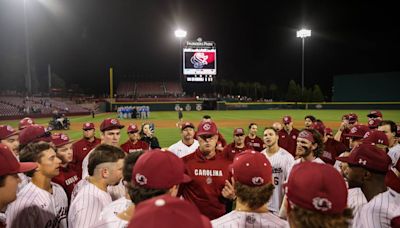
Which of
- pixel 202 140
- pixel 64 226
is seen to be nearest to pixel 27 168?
pixel 64 226

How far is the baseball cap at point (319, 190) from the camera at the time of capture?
1886mm

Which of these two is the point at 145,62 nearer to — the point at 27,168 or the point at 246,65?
the point at 246,65

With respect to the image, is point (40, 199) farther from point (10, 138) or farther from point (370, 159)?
point (370, 159)

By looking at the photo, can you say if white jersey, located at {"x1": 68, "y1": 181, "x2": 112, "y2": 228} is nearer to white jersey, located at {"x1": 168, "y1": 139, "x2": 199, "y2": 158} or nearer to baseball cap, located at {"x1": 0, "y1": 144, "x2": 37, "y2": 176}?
baseball cap, located at {"x1": 0, "y1": 144, "x2": 37, "y2": 176}

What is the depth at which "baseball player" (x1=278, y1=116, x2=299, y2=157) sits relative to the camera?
8.86m

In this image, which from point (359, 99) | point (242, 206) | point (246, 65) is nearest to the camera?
point (242, 206)

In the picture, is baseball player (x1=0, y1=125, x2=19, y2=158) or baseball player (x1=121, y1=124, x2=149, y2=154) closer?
baseball player (x1=0, y1=125, x2=19, y2=158)

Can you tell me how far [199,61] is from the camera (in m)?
43.2

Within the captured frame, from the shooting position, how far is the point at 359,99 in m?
64.8

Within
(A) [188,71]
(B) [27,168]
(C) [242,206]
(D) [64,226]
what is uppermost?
(A) [188,71]

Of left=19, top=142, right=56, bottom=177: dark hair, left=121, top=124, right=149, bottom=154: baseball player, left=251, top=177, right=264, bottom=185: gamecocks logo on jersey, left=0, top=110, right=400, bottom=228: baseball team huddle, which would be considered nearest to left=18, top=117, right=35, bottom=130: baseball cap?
left=0, top=110, right=400, bottom=228: baseball team huddle

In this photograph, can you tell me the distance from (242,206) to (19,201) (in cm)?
236

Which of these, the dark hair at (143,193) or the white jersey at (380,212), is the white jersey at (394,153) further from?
the dark hair at (143,193)

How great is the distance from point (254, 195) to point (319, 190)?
70 centimetres
